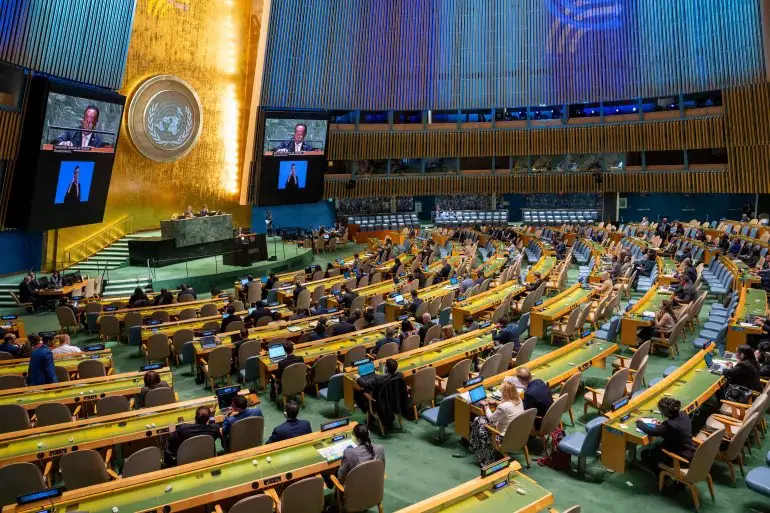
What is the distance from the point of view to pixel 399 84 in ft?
99.3

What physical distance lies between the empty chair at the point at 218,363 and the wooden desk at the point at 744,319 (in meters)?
8.09

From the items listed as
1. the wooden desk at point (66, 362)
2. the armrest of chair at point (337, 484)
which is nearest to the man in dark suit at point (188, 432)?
the armrest of chair at point (337, 484)

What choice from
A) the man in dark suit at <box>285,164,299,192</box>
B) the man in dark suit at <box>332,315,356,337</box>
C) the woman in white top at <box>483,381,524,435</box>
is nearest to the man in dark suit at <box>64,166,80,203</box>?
the man in dark suit at <box>285,164,299,192</box>

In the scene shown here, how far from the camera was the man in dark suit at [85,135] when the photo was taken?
16844 millimetres

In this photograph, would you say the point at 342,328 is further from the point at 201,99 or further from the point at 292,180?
the point at 201,99

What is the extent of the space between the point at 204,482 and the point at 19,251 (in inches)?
649

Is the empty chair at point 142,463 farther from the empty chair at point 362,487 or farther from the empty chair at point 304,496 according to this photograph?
the empty chair at point 362,487

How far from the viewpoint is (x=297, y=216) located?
30.5 m

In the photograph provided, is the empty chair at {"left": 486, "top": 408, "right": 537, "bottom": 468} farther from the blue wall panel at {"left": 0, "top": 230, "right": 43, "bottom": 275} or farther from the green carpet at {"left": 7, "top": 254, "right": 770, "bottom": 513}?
the blue wall panel at {"left": 0, "top": 230, "right": 43, "bottom": 275}

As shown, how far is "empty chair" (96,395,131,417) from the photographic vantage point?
6.95m

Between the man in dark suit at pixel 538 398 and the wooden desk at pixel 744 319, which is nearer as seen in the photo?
the man in dark suit at pixel 538 398

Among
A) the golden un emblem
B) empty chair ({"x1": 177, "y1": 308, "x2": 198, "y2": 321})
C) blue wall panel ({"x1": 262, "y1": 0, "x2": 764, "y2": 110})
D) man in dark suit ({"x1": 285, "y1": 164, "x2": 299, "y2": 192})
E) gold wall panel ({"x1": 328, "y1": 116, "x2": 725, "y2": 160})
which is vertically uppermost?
blue wall panel ({"x1": 262, "y1": 0, "x2": 764, "y2": 110})

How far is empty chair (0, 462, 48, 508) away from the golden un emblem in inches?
736

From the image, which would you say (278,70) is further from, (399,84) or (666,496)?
(666,496)
